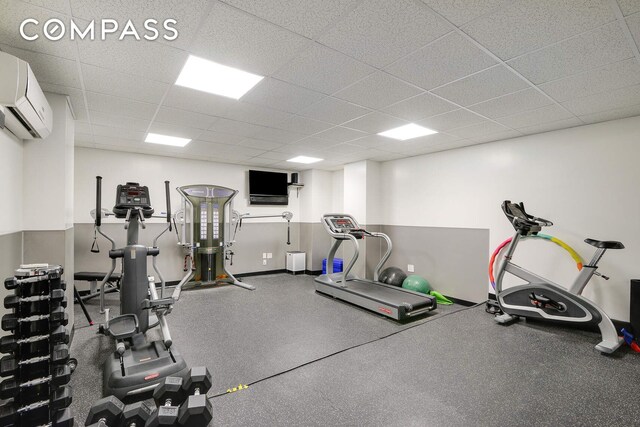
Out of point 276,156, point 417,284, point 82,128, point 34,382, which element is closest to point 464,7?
point 34,382

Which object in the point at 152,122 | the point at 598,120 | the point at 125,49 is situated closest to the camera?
the point at 125,49

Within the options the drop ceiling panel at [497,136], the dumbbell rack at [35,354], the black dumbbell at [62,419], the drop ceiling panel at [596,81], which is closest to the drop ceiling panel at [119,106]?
the dumbbell rack at [35,354]

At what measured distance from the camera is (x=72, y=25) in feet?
5.93

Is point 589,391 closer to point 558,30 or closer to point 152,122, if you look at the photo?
point 558,30

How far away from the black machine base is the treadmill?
103 inches

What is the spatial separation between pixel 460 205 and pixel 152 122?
4.77m

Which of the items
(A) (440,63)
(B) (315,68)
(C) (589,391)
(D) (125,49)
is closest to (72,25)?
(D) (125,49)

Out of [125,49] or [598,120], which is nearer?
[125,49]

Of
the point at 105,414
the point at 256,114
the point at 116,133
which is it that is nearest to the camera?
the point at 105,414

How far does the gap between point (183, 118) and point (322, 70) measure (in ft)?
6.77

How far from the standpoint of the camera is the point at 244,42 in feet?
6.48

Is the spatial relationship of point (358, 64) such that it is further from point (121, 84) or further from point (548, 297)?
point (548, 297)

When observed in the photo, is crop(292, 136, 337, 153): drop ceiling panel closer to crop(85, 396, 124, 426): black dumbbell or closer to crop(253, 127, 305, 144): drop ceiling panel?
crop(253, 127, 305, 144): drop ceiling panel
